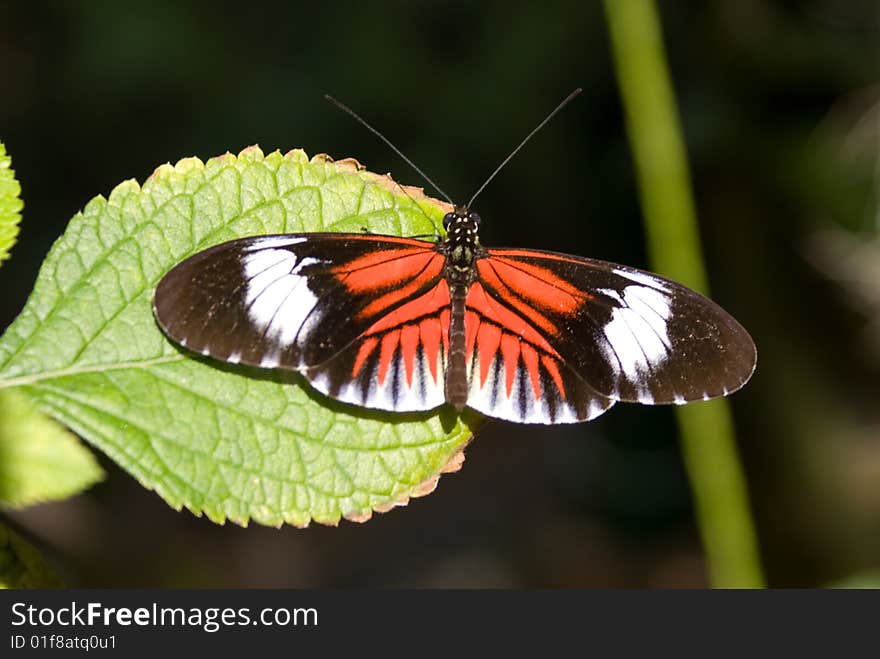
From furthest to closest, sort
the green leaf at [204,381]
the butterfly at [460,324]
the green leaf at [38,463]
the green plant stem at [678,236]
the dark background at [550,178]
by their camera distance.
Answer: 1. the dark background at [550,178]
2. the green plant stem at [678,236]
3. the butterfly at [460,324]
4. the green leaf at [204,381]
5. the green leaf at [38,463]

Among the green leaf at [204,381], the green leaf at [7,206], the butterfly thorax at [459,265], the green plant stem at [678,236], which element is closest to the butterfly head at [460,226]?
the butterfly thorax at [459,265]

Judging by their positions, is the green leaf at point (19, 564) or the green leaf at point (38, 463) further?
the green leaf at point (19, 564)

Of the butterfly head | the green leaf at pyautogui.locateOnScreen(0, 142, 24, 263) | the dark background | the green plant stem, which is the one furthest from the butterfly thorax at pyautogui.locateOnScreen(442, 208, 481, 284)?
the dark background

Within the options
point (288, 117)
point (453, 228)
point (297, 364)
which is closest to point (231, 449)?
point (297, 364)

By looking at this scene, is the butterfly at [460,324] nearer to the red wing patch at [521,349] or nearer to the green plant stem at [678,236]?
the red wing patch at [521,349]

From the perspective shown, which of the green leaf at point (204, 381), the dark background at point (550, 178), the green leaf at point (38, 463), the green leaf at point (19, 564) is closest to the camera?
the green leaf at point (38, 463)

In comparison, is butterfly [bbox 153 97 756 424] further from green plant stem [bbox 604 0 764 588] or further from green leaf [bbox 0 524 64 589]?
green plant stem [bbox 604 0 764 588]

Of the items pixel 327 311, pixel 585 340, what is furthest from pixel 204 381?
pixel 585 340

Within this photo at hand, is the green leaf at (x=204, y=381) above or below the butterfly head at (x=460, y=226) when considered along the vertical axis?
below
